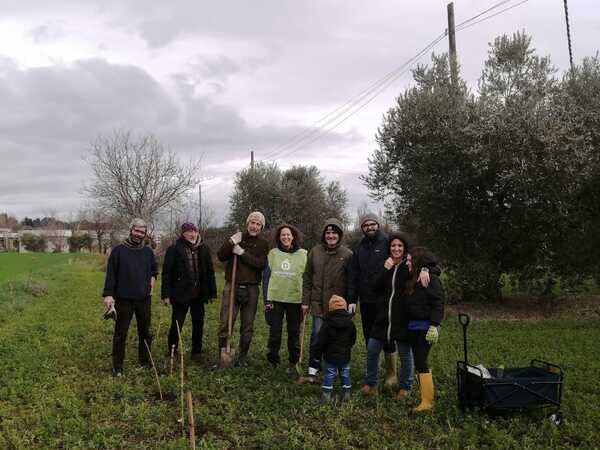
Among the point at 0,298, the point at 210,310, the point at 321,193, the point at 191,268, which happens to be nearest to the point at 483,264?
the point at 210,310

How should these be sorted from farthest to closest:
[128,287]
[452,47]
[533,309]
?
1. [452,47]
2. [533,309]
3. [128,287]

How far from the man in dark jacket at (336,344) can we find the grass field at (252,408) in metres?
0.23

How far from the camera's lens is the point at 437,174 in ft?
38.3

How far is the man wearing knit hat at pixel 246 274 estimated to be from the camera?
285 inches

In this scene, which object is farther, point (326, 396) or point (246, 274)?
point (246, 274)

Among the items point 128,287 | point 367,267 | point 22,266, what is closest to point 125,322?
point 128,287

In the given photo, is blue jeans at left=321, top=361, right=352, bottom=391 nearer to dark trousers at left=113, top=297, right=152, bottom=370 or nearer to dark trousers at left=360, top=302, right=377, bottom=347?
dark trousers at left=360, top=302, right=377, bottom=347

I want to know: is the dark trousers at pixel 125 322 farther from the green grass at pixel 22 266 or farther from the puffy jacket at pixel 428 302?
the green grass at pixel 22 266

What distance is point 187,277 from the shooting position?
717 centimetres

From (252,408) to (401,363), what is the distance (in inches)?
65.6

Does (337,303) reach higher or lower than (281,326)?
higher

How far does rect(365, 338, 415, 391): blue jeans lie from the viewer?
5.76 meters

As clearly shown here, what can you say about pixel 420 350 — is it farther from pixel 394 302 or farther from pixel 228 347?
pixel 228 347

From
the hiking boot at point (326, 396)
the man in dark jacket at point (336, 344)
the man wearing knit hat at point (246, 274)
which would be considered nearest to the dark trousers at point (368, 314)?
the man in dark jacket at point (336, 344)
